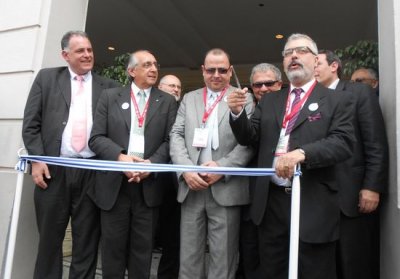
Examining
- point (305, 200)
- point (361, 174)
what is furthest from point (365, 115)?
point (305, 200)

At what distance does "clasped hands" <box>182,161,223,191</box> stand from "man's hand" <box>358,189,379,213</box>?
108 centimetres

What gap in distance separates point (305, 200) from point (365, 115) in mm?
947

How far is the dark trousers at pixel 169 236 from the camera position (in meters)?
3.61

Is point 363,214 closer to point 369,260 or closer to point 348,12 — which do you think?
point 369,260

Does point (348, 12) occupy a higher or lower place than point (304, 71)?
higher

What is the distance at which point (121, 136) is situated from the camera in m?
3.11

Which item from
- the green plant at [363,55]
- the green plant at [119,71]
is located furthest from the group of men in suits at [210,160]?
the green plant at [119,71]

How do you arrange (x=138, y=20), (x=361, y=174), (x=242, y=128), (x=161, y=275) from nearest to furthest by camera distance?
1. (x=242, y=128)
2. (x=361, y=174)
3. (x=161, y=275)
4. (x=138, y=20)

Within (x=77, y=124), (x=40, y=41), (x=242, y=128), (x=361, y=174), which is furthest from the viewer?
(x=40, y=41)

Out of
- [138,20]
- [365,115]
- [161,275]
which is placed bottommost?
[161,275]

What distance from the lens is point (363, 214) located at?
9.62 ft

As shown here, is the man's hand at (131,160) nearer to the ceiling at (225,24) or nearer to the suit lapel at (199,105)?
the suit lapel at (199,105)

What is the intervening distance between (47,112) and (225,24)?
5.90m

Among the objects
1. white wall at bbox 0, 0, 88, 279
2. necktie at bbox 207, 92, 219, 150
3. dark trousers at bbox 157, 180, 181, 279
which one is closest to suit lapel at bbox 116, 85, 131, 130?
necktie at bbox 207, 92, 219, 150
